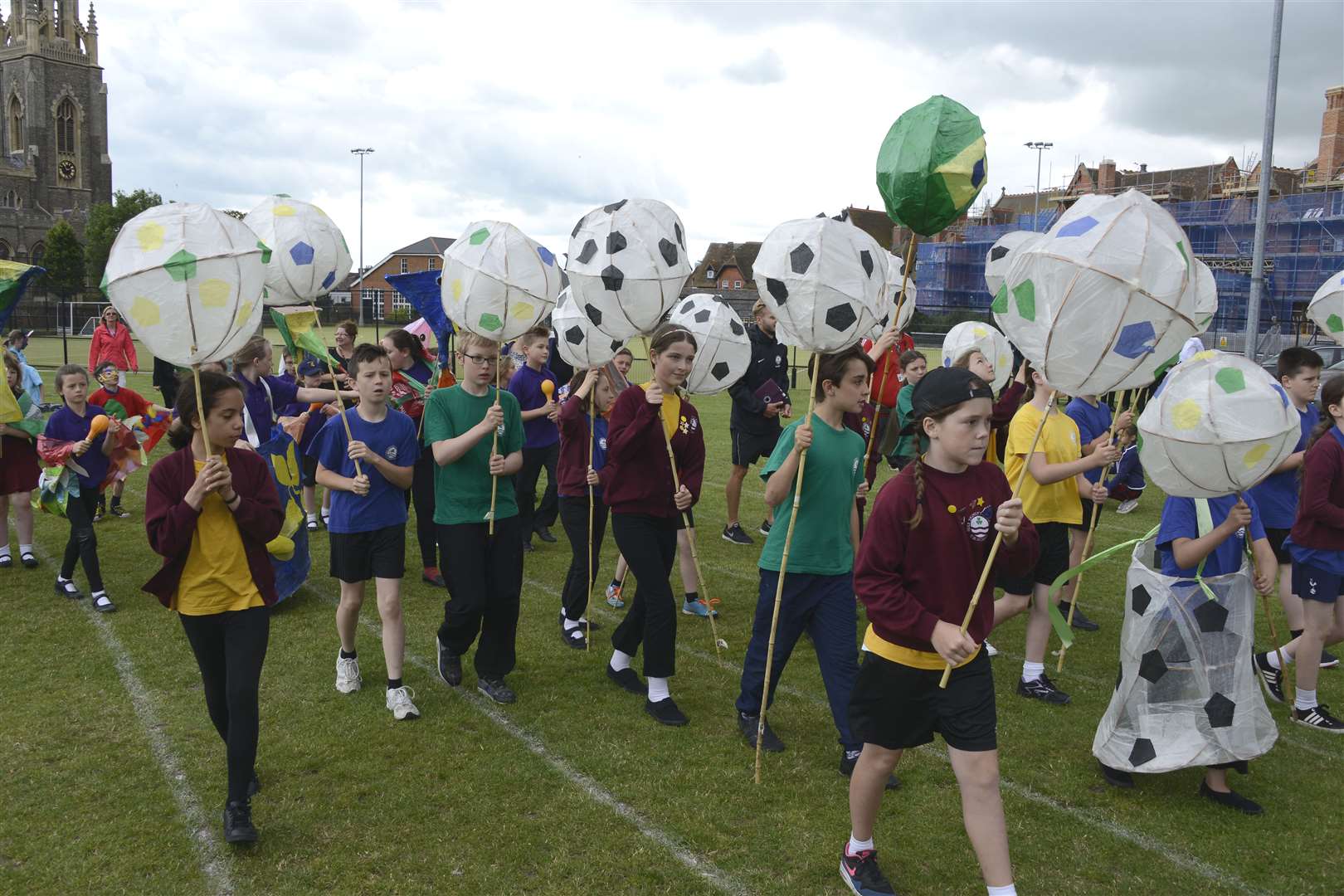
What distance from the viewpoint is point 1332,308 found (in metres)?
6.31

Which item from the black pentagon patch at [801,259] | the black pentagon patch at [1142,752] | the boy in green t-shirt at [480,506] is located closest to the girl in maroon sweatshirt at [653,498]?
the boy in green t-shirt at [480,506]

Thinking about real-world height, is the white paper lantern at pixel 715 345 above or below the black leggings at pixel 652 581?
above

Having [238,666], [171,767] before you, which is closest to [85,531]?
[171,767]

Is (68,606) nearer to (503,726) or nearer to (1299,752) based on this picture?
(503,726)

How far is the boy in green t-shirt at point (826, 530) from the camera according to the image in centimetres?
470

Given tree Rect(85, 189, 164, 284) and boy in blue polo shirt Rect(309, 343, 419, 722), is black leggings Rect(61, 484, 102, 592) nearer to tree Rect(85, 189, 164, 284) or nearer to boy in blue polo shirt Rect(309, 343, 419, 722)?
boy in blue polo shirt Rect(309, 343, 419, 722)

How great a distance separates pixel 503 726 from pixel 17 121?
125 m

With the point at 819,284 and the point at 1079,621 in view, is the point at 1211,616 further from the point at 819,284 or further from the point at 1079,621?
the point at 1079,621

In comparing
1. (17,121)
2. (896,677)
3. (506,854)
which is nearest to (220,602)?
(506,854)

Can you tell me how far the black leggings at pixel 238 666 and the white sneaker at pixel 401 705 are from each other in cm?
129

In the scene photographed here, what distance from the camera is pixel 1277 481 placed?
6.34m

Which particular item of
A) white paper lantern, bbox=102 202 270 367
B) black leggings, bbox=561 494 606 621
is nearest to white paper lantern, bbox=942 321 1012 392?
black leggings, bbox=561 494 606 621

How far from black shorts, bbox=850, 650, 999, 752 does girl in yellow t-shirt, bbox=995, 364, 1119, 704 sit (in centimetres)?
224

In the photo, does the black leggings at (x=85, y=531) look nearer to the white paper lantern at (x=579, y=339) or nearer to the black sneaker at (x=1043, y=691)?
the white paper lantern at (x=579, y=339)
